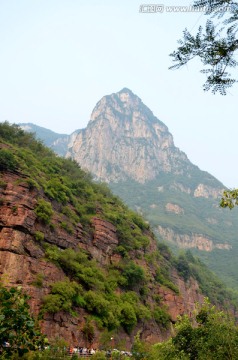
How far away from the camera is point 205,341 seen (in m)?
19.2

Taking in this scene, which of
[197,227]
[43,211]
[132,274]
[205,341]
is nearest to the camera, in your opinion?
[205,341]

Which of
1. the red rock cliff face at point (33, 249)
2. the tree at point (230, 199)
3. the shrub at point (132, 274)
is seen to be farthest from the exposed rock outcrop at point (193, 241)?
the tree at point (230, 199)

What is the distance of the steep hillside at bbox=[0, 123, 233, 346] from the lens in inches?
1144

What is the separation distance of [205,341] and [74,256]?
59.1ft

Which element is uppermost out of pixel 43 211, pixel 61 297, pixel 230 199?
pixel 43 211

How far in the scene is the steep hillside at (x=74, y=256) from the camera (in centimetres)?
2905

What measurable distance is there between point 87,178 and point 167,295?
23.3 m

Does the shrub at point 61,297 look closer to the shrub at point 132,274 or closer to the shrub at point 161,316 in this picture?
the shrub at point 132,274

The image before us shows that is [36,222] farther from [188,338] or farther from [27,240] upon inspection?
[188,338]

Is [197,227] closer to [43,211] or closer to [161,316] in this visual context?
[161,316]

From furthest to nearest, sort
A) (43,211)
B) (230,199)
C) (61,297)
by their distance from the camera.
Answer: (43,211)
(61,297)
(230,199)

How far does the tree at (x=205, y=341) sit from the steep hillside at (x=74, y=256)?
8.88m

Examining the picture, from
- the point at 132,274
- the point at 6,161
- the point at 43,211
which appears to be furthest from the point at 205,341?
the point at 6,161

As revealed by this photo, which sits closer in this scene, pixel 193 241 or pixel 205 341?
pixel 205 341
